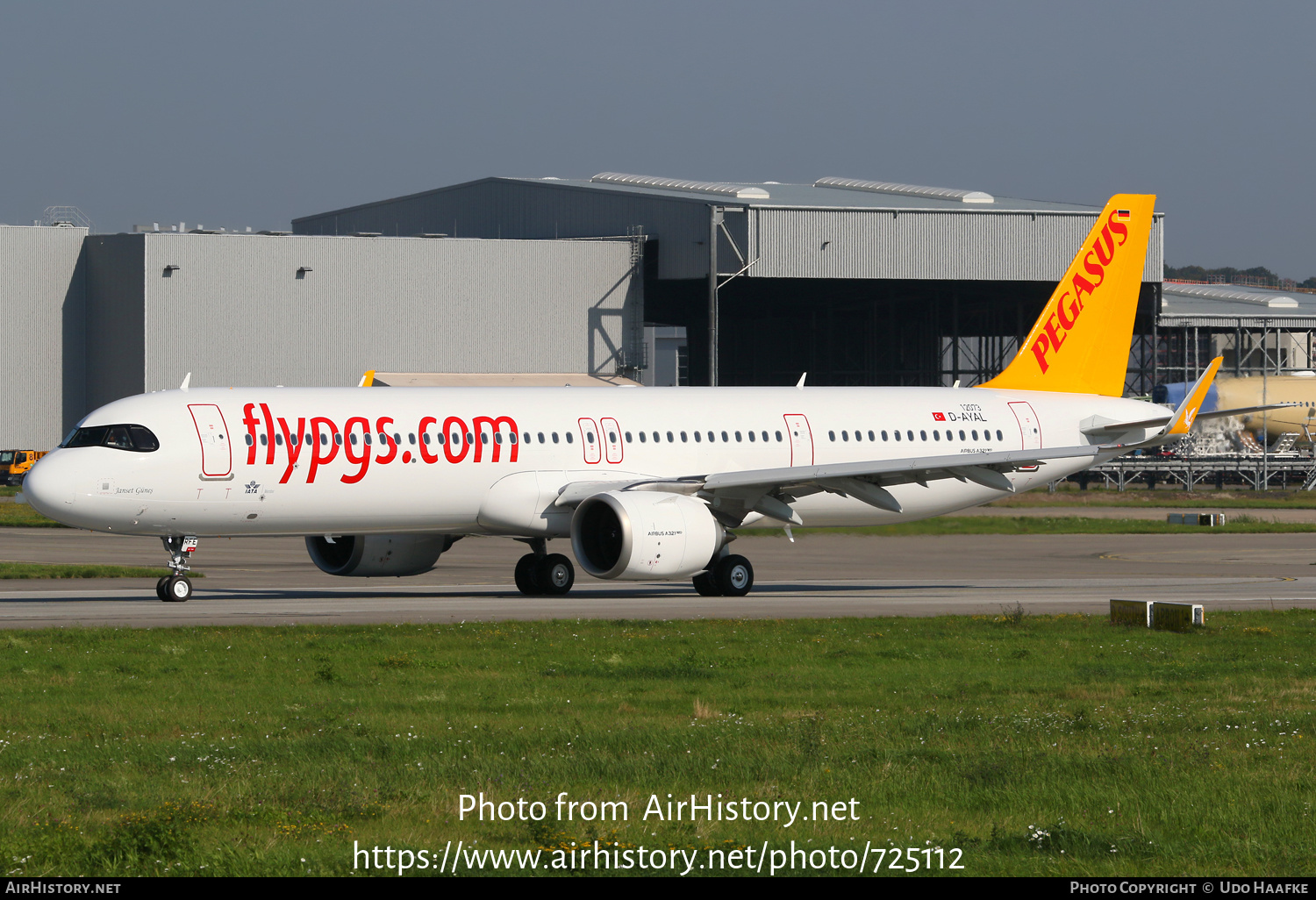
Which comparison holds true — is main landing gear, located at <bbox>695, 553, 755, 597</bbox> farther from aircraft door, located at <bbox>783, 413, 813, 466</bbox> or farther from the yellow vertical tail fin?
the yellow vertical tail fin

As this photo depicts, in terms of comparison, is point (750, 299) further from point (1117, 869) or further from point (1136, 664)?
point (1117, 869)

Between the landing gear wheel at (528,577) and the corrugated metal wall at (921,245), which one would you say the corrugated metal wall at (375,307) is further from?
the landing gear wheel at (528,577)

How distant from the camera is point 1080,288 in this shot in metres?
39.9

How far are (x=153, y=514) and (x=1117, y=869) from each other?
71.9ft

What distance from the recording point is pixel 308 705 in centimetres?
1661

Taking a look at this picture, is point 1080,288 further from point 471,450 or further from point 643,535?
point 471,450

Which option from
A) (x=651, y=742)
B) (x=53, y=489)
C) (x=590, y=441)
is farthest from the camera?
(x=590, y=441)

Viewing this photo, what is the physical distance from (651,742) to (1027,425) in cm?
2476

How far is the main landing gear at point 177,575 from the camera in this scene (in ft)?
96.4

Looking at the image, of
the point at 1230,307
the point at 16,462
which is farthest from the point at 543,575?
the point at 1230,307

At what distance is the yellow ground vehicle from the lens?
7891 centimetres

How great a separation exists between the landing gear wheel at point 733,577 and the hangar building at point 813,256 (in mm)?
31882

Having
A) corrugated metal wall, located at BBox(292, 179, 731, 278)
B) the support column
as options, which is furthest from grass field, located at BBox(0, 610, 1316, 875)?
corrugated metal wall, located at BBox(292, 179, 731, 278)
